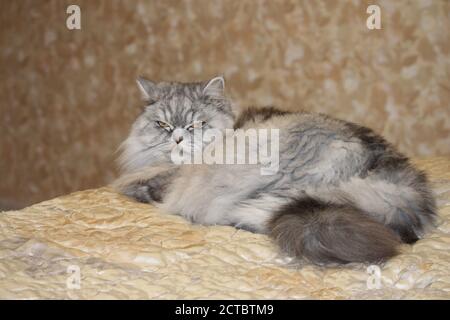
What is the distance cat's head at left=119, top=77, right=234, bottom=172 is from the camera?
2314 millimetres

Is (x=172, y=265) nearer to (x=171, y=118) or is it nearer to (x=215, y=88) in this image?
(x=171, y=118)

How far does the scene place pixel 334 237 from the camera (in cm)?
152

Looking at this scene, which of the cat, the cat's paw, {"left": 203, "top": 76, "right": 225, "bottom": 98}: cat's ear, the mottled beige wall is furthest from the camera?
the mottled beige wall

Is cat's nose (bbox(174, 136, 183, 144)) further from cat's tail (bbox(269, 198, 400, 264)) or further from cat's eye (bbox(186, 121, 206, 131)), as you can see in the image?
cat's tail (bbox(269, 198, 400, 264))

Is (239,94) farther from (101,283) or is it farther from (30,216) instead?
(101,283)

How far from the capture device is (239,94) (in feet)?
11.0

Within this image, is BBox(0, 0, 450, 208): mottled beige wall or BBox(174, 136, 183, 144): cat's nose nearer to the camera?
BBox(174, 136, 183, 144): cat's nose

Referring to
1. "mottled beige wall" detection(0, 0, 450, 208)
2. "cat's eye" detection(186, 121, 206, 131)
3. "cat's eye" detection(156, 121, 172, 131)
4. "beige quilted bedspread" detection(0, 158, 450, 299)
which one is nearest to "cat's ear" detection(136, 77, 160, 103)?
"cat's eye" detection(156, 121, 172, 131)

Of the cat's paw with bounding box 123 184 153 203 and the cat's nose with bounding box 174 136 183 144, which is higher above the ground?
the cat's nose with bounding box 174 136 183 144

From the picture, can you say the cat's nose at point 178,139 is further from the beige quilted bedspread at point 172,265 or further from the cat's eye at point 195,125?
the beige quilted bedspread at point 172,265

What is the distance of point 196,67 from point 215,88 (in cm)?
112

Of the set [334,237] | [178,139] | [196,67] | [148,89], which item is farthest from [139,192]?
[196,67]

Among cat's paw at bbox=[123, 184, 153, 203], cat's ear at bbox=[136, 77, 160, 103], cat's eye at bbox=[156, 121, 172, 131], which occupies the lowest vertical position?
cat's paw at bbox=[123, 184, 153, 203]

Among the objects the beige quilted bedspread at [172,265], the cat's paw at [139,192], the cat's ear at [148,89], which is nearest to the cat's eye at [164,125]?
the cat's ear at [148,89]
